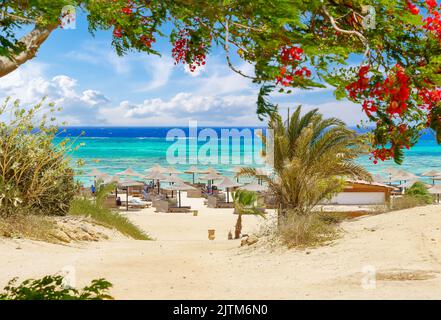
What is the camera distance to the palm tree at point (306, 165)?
12477 millimetres

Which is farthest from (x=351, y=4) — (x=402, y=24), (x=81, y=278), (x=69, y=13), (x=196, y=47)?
(x=81, y=278)

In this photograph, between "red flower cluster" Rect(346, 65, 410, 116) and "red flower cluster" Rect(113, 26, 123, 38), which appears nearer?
"red flower cluster" Rect(346, 65, 410, 116)

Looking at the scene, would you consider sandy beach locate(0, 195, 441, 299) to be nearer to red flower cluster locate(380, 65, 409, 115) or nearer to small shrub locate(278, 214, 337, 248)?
small shrub locate(278, 214, 337, 248)

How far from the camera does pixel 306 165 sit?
42.1 ft

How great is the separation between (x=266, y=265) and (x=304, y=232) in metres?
1.54

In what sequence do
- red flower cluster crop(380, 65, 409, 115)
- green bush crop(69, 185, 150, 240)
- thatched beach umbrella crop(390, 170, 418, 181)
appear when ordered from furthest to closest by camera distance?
thatched beach umbrella crop(390, 170, 418, 181) → green bush crop(69, 185, 150, 240) → red flower cluster crop(380, 65, 409, 115)

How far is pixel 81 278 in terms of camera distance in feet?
24.3

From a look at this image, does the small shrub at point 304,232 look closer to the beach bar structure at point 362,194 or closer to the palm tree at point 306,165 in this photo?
the palm tree at point 306,165

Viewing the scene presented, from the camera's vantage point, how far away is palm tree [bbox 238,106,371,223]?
1248 cm

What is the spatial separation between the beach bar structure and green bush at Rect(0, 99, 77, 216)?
17556mm

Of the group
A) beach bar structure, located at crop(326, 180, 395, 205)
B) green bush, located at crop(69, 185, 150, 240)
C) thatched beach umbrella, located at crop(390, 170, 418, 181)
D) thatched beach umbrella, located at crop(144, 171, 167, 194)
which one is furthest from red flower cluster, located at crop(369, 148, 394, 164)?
thatched beach umbrella, located at crop(144, 171, 167, 194)

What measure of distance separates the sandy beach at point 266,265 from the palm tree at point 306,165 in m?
1.19
